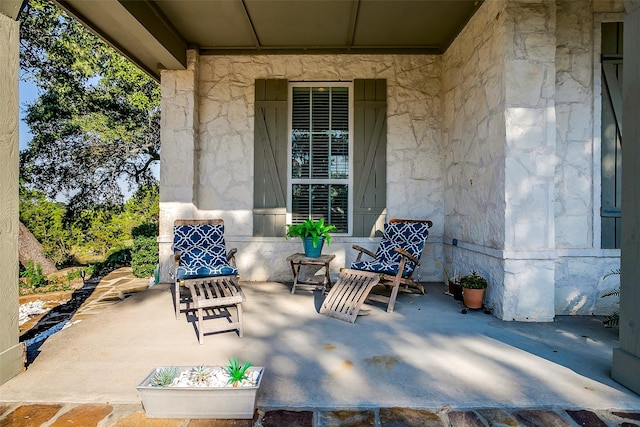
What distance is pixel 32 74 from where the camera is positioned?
24.0 feet

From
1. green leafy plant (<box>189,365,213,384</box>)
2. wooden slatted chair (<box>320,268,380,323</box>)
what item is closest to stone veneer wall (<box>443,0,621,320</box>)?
wooden slatted chair (<box>320,268,380,323</box>)

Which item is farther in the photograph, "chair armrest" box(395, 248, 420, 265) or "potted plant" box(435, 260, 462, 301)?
"potted plant" box(435, 260, 462, 301)

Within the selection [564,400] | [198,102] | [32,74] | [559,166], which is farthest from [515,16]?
[32,74]

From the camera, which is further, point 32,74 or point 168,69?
point 32,74

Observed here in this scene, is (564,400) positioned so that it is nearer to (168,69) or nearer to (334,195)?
(334,195)

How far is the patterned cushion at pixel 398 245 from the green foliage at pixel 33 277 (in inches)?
200

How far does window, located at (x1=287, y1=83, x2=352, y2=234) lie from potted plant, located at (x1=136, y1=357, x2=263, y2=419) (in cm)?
352

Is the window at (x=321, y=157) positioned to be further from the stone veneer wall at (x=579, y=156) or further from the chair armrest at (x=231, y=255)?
the stone veneer wall at (x=579, y=156)

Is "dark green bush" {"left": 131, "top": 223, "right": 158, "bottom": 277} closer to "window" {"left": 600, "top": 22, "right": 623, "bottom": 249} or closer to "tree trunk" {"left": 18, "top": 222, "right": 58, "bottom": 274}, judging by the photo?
"tree trunk" {"left": 18, "top": 222, "right": 58, "bottom": 274}

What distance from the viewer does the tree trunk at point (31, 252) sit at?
21.3 ft

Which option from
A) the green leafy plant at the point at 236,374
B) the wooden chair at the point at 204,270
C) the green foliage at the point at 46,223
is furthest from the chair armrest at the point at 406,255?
the green foliage at the point at 46,223

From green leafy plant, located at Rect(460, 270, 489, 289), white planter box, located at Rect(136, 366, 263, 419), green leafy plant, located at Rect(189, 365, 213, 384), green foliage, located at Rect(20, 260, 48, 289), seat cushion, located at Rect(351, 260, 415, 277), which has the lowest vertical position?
green foliage, located at Rect(20, 260, 48, 289)

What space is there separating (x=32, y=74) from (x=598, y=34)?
9226 mm

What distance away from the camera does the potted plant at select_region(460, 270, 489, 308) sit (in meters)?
3.80
